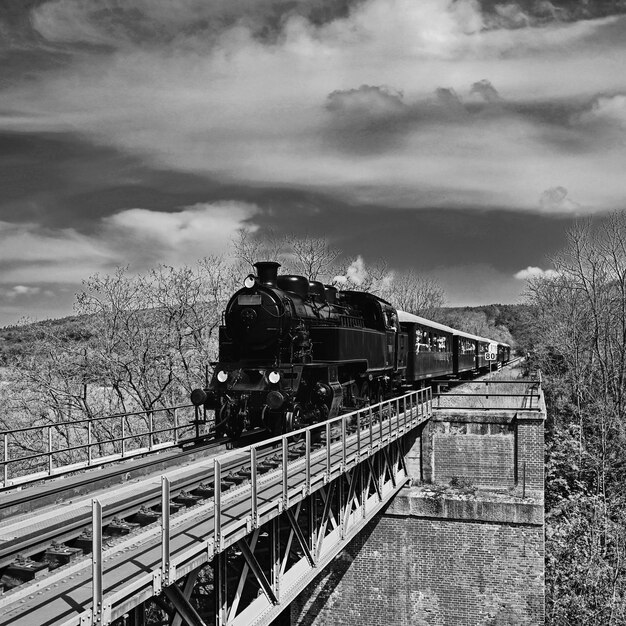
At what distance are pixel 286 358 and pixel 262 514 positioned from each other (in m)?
5.93

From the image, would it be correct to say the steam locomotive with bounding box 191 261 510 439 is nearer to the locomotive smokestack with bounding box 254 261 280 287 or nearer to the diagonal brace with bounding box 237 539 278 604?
the locomotive smokestack with bounding box 254 261 280 287

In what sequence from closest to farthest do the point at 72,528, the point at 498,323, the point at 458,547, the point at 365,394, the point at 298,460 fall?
the point at 72,528, the point at 298,460, the point at 458,547, the point at 365,394, the point at 498,323

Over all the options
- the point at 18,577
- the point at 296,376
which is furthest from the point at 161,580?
the point at 296,376

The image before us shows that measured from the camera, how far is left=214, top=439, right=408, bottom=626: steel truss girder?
713 centimetres

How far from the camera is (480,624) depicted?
16328mm

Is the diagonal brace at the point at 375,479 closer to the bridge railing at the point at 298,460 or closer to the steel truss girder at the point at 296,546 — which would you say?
the steel truss girder at the point at 296,546

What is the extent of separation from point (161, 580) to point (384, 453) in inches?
418

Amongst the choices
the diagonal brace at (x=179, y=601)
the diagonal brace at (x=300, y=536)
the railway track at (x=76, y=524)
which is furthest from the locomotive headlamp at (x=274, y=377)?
the diagonal brace at (x=179, y=601)

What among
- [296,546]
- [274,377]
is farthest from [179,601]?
[296,546]

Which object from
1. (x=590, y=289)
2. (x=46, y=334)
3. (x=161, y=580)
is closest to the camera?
(x=161, y=580)

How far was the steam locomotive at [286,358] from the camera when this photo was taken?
12359mm

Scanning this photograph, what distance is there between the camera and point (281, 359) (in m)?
13.1

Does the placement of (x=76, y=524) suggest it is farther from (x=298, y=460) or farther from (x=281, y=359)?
(x=281, y=359)

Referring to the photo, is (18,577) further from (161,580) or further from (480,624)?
(480,624)
